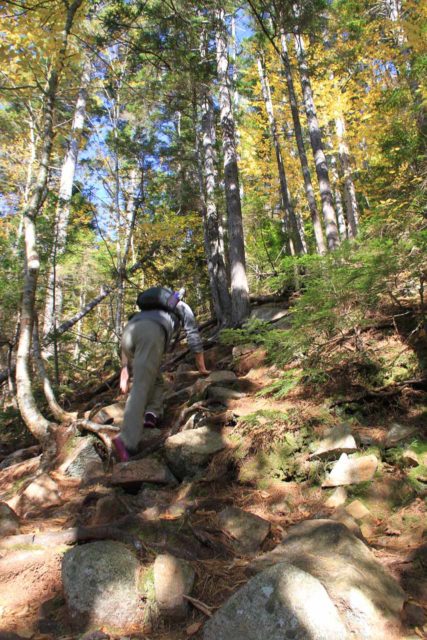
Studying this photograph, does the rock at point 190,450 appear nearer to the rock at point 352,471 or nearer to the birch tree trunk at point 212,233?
the rock at point 352,471

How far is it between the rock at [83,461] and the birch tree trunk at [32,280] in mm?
542

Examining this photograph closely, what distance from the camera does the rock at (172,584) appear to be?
6.44 ft

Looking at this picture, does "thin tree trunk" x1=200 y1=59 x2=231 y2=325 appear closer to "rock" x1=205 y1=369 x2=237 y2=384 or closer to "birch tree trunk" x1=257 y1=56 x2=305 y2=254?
"birch tree trunk" x1=257 y1=56 x2=305 y2=254

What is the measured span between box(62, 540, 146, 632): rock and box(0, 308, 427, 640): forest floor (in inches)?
3.6

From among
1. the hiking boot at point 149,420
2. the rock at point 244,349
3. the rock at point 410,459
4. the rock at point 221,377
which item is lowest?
the rock at point 410,459

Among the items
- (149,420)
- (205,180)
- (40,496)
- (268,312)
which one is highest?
(205,180)

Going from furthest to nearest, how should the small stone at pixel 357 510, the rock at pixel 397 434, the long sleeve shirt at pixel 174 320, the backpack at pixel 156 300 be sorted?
the backpack at pixel 156 300 < the long sleeve shirt at pixel 174 320 < the rock at pixel 397 434 < the small stone at pixel 357 510

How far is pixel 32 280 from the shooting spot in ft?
16.9

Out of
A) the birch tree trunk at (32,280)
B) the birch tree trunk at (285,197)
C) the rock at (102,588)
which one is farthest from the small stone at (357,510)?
the birch tree trunk at (285,197)

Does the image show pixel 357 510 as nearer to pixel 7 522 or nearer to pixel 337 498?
pixel 337 498

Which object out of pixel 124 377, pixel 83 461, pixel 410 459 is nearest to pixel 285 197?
pixel 124 377

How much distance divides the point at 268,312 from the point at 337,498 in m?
5.79

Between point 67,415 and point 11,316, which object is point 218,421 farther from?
point 11,316

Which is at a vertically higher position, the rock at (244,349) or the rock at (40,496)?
the rock at (244,349)
